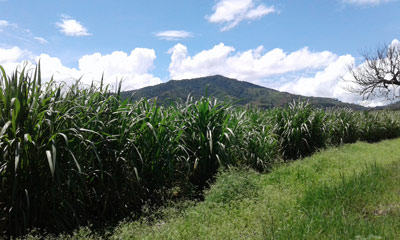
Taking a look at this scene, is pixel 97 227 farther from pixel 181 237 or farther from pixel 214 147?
pixel 214 147

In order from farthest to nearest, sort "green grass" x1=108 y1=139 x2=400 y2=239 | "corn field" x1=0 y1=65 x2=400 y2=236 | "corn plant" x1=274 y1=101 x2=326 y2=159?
"corn plant" x1=274 y1=101 x2=326 y2=159, "corn field" x1=0 y1=65 x2=400 y2=236, "green grass" x1=108 y1=139 x2=400 y2=239

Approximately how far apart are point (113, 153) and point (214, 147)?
5.72 feet

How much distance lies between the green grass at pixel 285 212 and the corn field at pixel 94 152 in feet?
1.76

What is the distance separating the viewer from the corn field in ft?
8.91

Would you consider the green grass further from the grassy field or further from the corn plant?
the corn plant

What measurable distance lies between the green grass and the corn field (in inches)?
21.1

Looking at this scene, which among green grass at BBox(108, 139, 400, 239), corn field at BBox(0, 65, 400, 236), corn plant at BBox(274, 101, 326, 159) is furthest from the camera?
corn plant at BBox(274, 101, 326, 159)

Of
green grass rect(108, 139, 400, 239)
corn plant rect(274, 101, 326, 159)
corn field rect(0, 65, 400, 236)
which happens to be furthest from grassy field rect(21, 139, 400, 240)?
corn plant rect(274, 101, 326, 159)

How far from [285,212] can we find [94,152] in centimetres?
218

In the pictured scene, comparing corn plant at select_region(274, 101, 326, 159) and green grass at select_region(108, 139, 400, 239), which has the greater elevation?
corn plant at select_region(274, 101, 326, 159)

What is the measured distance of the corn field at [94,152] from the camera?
2715 mm

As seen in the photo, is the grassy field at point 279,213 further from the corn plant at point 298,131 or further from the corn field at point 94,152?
the corn plant at point 298,131

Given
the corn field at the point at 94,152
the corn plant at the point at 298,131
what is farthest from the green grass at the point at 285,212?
the corn plant at the point at 298,131

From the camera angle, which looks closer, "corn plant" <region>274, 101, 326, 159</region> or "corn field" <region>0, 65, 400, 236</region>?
"corn field" <region>0, 65, 400, 236</region>
